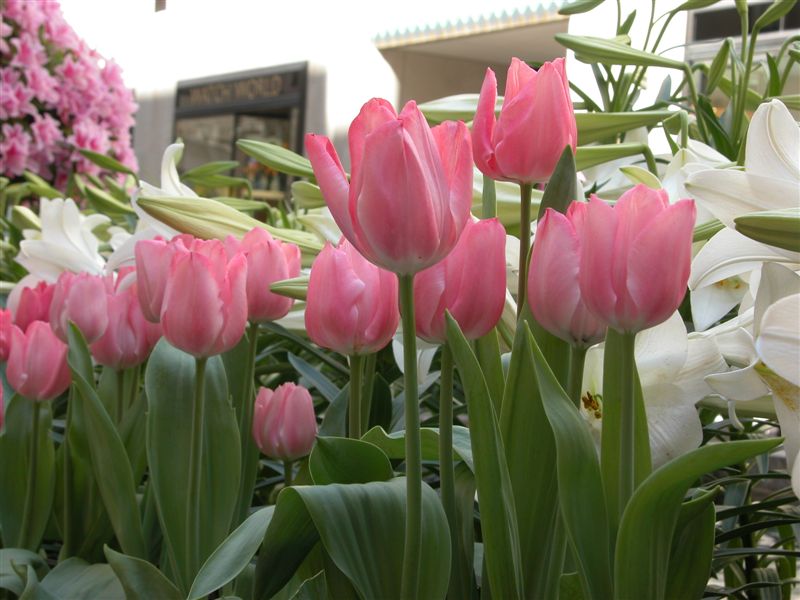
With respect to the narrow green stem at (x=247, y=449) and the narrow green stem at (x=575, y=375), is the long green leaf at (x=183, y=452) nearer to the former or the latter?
the narrow green stem at (x=247, y=449)

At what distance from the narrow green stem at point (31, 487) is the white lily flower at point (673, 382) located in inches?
13.9

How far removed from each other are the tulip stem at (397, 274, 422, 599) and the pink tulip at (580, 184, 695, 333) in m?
0.06

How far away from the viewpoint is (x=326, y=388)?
0.66 m

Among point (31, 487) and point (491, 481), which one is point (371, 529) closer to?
point (491, 481)

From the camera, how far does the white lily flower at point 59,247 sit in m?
0.87

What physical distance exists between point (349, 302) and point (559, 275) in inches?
3.8

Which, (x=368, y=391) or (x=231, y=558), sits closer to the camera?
(x=231, y=558)

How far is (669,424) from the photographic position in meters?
0.41

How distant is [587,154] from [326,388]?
0.24 metres

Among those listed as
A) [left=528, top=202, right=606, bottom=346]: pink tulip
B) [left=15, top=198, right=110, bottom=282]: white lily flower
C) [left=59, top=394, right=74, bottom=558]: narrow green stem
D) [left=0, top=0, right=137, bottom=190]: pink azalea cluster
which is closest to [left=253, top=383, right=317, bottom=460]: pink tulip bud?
[left=59, top=394, right=74, bottom=558]: narrow green stem

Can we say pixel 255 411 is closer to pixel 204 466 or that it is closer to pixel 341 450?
pixel 204 466

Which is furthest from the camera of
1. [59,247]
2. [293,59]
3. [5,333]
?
[293,59]

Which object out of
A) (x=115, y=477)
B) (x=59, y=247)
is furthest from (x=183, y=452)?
(x=59, y=247)

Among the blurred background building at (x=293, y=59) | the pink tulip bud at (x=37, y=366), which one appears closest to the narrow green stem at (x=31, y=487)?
the pink tulip bud at (x=37, y=366)
